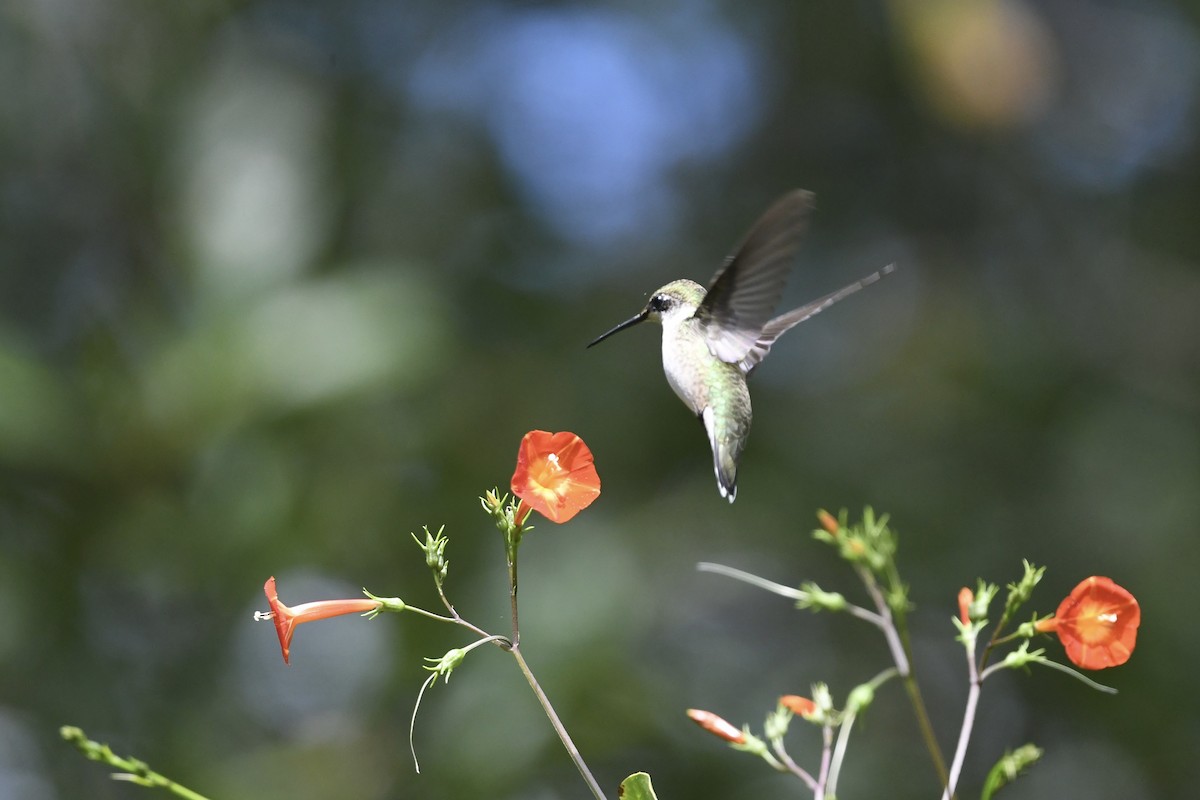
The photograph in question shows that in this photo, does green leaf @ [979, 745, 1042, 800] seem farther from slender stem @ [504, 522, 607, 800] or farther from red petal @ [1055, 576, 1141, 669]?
slender stem @ [504, 522, 607, 800]

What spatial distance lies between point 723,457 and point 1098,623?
2.37 feet

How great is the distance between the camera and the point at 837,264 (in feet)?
27.7

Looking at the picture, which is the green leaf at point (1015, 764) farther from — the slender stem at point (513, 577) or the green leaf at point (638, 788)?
the slender stem at point (513, 577)

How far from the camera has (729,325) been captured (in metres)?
1.99

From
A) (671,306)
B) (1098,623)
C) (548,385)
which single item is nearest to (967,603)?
(1098,623)

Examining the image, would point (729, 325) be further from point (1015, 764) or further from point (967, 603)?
point (1015, 764)

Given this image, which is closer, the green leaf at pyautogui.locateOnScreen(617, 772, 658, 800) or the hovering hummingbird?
the green leaf at pyautogui.locateOnScreen(617, 772, 658, 800)

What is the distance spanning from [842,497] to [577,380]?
1793mm

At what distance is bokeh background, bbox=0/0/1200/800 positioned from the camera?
418 cm

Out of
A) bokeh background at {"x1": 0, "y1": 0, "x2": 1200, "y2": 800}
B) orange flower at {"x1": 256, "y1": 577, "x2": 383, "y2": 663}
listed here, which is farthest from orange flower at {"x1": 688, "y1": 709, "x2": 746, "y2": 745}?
bokeh background at {"x1": 0, "y1": 0, "x2": 1200, "y2": 800}

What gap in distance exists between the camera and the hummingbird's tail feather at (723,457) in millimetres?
1841

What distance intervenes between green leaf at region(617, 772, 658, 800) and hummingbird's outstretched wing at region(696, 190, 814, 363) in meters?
0.76

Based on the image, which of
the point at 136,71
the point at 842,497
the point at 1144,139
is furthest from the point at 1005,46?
the point at 136,71

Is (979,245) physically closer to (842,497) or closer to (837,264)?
(837,264)
